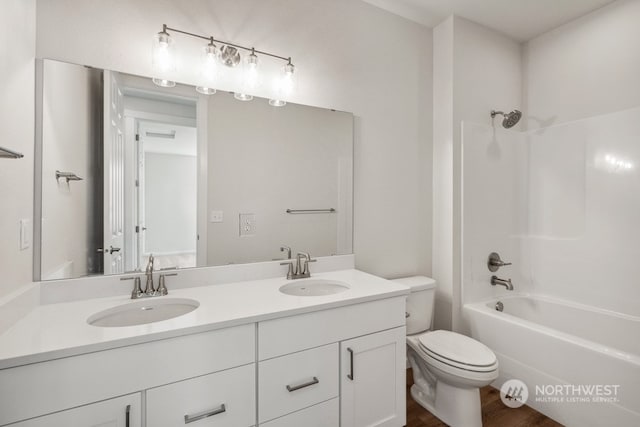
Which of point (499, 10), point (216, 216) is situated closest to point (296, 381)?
point (216, 216)

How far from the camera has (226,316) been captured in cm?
115

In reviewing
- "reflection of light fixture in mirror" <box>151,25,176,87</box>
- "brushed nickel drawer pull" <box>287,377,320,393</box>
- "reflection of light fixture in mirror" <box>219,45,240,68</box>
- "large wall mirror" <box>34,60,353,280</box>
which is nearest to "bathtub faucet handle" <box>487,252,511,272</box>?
"large wall mirror" <box>34,60,353,280</box>

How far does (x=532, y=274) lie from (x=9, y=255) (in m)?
3.26

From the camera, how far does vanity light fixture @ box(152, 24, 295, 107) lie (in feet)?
4.88

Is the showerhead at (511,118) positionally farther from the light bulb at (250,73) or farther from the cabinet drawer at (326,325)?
the light bulb at (250,73)

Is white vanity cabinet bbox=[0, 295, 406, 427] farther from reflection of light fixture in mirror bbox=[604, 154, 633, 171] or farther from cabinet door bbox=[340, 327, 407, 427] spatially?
reflection of light fixture in mirror bbox=[604, 154, 633, 171]

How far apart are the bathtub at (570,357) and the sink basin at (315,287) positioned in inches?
44.6

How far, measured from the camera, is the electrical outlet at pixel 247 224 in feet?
5.67

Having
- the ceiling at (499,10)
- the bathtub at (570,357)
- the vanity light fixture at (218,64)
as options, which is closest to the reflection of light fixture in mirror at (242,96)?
the vanity light fixture at (218,64)

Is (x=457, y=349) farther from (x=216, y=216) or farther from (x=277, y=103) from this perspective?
(x=277, y=103)

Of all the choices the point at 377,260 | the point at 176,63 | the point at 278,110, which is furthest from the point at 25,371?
the point at 377,260

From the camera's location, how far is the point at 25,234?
1177mm

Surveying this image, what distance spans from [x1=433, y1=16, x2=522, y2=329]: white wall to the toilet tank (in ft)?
0.79

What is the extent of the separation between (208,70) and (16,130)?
842mm
